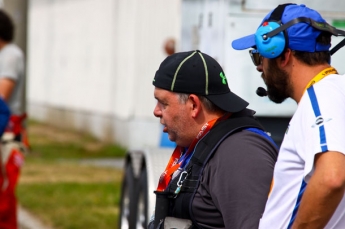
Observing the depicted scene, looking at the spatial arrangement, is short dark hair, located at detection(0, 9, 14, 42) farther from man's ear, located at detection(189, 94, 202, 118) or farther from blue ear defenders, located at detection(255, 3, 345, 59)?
blue ear defenders, located at detection(255, 3, 345, 59)

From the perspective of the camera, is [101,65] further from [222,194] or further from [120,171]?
[222,194]

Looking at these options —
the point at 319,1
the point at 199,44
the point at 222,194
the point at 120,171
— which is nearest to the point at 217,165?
the point at 222,194

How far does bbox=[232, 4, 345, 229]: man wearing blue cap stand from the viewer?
2568 mm


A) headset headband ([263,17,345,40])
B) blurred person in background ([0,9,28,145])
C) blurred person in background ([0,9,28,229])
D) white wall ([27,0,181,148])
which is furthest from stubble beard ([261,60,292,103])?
white wall ([27,0,181,148])

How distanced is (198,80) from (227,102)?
0.46 feet

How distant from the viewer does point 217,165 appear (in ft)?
9.69

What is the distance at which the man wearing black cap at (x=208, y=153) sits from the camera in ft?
9.55

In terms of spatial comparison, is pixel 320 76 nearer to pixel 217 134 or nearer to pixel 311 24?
pixel 311 24

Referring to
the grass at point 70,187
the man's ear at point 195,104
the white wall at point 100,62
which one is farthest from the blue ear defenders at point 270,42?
the white wall at point 100,62

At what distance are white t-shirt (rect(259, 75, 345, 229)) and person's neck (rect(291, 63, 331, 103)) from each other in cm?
7

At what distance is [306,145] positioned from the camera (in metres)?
2.63

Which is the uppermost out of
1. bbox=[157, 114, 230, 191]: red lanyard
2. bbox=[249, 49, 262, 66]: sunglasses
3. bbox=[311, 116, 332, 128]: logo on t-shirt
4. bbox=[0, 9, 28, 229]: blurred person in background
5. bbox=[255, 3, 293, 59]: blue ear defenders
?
bbox=[255, 3, 293, 59]: blue ear defenders

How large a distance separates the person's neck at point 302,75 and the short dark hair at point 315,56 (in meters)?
0.02

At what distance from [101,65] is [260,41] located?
1393 cm
